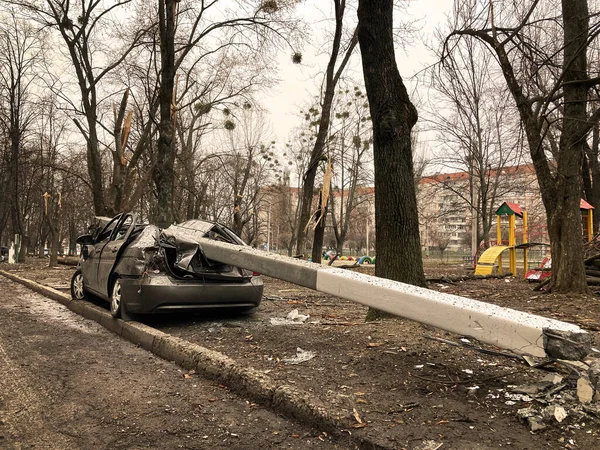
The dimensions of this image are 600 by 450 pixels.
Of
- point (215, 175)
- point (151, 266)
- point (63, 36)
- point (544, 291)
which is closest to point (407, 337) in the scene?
point (151, 266)

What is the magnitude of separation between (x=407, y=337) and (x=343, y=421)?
1.97 m

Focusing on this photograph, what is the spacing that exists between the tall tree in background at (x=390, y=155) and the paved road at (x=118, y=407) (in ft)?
8.40

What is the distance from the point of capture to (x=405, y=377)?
3727mm

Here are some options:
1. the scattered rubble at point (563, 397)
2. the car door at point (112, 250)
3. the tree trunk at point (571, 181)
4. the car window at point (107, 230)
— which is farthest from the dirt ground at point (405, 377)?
the tree trunk at point (571, 181)

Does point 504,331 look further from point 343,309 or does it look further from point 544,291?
point 544,291

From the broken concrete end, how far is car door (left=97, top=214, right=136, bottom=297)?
580cm

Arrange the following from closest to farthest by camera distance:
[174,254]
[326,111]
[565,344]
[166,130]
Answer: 1. [565,344]
2. [174,254]
3. [166,130]
4. [326,111]

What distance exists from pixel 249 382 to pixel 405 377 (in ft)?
4.28

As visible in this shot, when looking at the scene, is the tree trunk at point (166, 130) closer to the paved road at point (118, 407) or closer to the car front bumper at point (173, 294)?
Result: the car front bumper at point (173, 294)

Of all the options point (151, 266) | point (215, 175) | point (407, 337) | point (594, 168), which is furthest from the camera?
point (215, 175)

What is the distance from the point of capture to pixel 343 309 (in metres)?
7.75

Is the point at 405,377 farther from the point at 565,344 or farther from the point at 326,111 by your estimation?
the point at 326,111

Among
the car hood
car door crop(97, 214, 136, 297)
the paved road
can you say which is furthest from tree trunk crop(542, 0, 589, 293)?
car door crop(97, 214, 136, 297)

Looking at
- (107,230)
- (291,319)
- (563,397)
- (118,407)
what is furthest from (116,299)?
(563,397)
